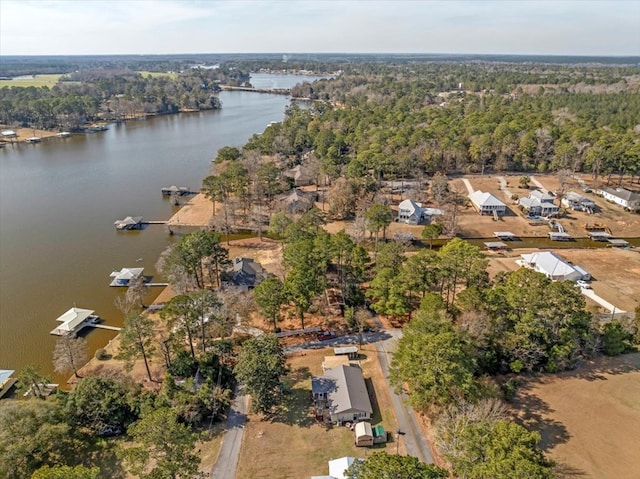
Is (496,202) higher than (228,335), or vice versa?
(496,202)

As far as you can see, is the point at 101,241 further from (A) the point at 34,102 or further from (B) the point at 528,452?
(A) the point at 34,102

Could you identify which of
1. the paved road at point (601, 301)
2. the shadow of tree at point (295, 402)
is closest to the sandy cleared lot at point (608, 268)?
the paved road at point (601, 301)

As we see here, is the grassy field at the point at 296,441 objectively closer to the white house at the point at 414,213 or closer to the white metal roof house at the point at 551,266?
the white metal roof house at the point at 551,266

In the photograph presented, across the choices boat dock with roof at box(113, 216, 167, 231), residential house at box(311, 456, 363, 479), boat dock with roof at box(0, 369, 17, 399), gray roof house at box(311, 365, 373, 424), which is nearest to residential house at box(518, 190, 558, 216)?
gray roof house at box(311, 365, 373, 424)

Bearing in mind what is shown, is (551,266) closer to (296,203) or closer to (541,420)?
(541,420)

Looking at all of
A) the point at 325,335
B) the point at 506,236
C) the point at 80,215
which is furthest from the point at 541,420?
the point at 80,215

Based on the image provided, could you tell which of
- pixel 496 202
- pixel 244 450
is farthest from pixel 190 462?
pixel 496 202

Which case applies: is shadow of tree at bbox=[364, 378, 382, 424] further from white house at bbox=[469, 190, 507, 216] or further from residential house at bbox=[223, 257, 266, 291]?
white house at bbox=[469, 190, 507, 216]
